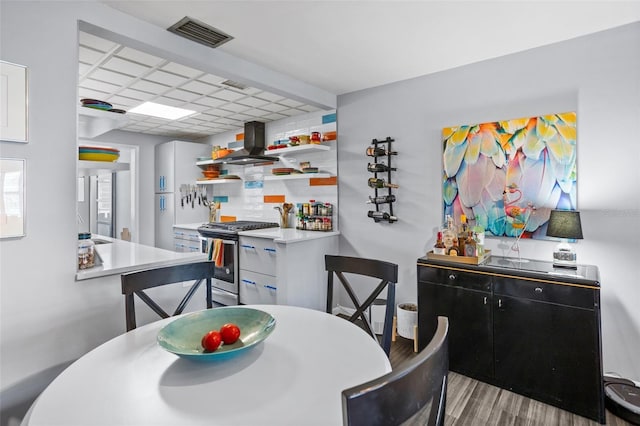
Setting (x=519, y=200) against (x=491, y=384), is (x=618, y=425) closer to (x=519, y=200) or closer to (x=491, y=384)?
(x=491, y=384)

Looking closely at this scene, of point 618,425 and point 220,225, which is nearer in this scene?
point 618,425

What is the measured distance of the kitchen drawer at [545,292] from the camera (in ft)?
6.54

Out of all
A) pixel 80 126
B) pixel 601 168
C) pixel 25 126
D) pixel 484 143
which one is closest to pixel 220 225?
pixel 80 126

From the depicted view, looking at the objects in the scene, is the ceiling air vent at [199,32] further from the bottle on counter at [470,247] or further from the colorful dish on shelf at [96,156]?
the bottle on counter at [470,247]

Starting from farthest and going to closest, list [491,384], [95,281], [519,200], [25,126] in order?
1. [519,200]
2. [491,384]
3. [95,281]
4. [25,126]

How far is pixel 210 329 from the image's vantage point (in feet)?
4.29

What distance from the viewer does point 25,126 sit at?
5.36 feet

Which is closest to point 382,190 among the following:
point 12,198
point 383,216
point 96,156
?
point 383,216

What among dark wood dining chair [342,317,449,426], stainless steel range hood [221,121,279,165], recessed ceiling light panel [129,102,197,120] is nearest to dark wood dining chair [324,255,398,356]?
dark wood dining chair [342,317,449,426]

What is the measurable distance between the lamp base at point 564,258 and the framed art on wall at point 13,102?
10.5 ft

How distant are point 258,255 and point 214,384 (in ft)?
8.45

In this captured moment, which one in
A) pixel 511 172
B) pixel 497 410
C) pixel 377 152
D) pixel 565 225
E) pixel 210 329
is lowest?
pixel 497 410

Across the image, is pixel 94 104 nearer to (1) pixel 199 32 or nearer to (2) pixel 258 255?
(1) pixel 199 32

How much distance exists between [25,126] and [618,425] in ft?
11.5
